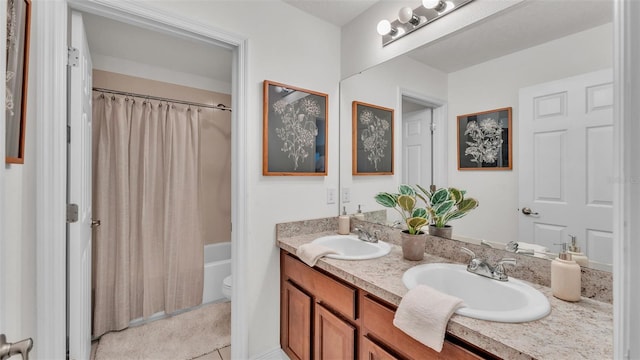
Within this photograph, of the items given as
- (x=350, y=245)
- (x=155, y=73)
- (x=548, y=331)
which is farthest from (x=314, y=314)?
(x=155, y=73)

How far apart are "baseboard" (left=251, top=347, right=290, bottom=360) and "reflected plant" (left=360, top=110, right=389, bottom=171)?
134 cm

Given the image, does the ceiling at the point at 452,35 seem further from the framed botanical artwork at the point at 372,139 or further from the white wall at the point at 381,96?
the framed botanical artwork at the point at 372,139

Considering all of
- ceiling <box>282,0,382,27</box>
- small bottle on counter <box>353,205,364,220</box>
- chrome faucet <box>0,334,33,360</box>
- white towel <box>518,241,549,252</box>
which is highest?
ceiling <box>282,0,382,27</box>

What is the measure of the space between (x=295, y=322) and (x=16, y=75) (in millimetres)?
1578

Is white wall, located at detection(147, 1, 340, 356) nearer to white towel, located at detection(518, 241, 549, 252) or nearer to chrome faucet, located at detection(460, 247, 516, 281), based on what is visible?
chrome faucet, located at detection(460, 247, 516, 281)

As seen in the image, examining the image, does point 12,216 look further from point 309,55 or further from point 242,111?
point 309,55

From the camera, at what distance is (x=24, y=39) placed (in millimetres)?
827

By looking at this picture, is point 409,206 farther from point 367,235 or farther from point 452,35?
point 452,35

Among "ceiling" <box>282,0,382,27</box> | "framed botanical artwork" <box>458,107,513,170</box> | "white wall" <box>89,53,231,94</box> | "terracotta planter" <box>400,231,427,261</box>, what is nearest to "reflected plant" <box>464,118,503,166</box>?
"framed botanical artwork" <box>458,107,513,170</box>

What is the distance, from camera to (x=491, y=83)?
1.23 meters

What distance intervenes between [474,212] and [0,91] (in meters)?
1.57

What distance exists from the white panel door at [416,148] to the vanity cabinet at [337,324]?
2.46 feet

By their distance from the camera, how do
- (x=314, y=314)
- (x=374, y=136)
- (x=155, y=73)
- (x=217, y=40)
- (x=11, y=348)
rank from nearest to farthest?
(x=11, y=348)
(x=314, y=314)
(x=217, y=40)
(x=374, y=136)
(x=155, y=73)

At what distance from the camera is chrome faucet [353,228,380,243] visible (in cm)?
164
